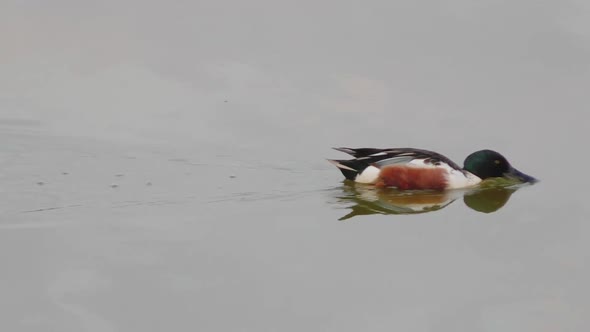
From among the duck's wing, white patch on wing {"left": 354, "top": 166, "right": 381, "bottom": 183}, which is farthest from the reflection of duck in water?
the duck's wing

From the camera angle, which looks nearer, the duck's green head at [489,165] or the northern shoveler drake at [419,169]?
the northern shoveler drake at [419,169]

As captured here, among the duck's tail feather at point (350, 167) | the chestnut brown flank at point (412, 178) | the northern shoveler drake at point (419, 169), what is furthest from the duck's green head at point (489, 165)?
the duck's tail feather at point (350, 167)

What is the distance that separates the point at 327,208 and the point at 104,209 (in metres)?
1.95

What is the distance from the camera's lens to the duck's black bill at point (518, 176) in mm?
12102

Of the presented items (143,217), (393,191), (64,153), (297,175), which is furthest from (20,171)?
(393,191)

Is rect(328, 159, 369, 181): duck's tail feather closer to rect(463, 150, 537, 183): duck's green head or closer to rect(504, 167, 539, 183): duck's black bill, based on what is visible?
rect(463, 150, 537, 183): duck's green head

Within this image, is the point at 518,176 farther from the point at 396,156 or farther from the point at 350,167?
the point at 350,167

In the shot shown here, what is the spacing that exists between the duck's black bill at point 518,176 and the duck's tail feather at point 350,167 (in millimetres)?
1370

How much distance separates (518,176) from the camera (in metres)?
12.2

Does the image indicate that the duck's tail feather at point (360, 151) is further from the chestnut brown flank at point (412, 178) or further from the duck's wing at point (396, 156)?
the chestnut brown flank at point (412, 178)

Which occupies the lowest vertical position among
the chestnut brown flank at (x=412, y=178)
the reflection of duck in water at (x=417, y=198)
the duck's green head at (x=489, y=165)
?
the reflection of duck in water at (x=417, y=198)

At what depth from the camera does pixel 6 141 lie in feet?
40.0

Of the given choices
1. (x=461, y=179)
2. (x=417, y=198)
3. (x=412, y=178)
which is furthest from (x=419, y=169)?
(x=461, y=179)

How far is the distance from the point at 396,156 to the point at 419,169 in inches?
9.9
